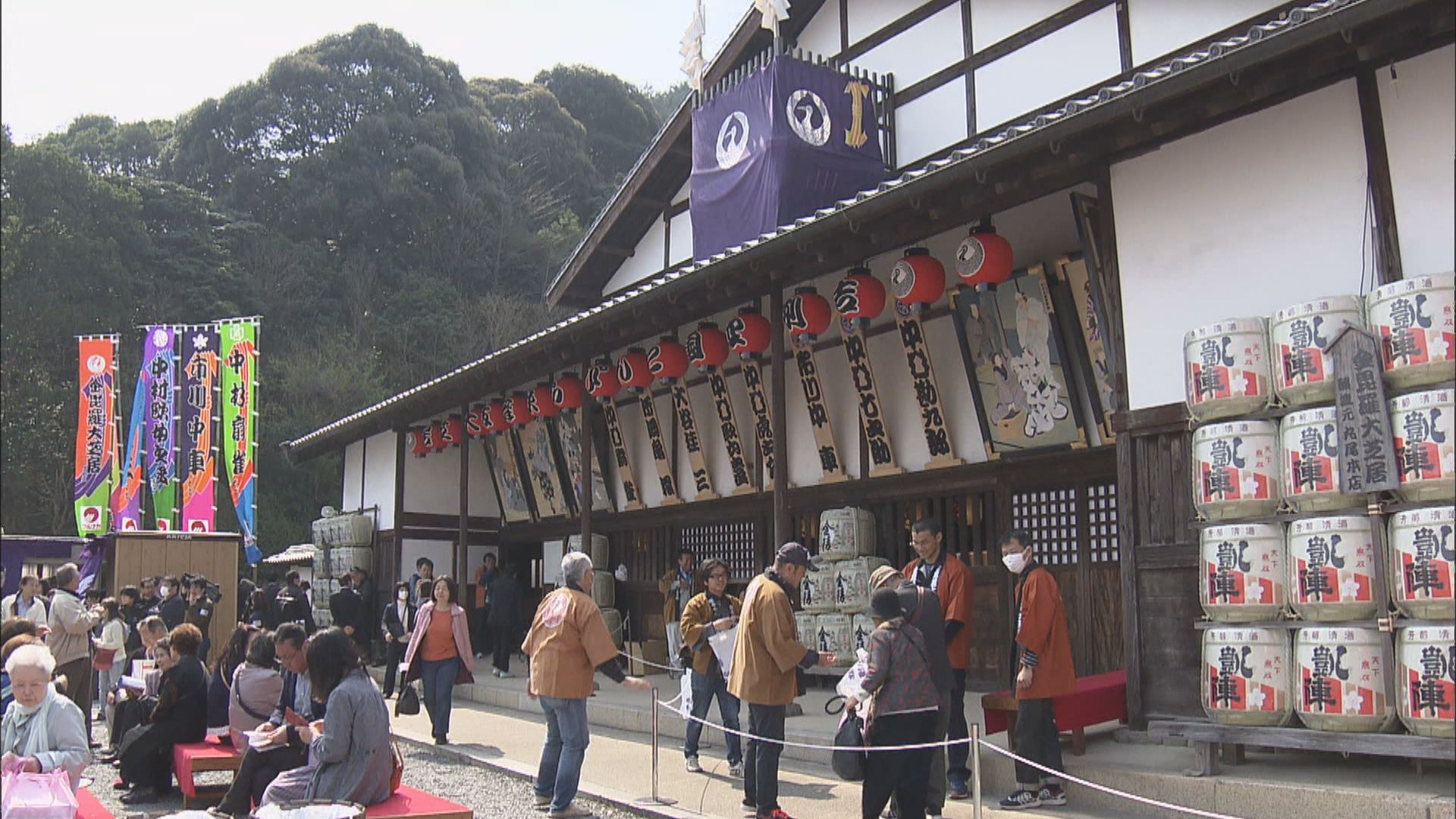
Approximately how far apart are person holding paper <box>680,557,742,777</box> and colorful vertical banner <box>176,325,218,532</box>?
15755 mm

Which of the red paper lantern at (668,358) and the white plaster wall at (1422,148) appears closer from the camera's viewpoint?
the white plaster wall at (1422,148)

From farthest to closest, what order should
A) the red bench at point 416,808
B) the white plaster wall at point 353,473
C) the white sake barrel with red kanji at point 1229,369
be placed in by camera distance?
the white plaster wall at point 353,473 < the white sake barrel with red kanji at point 1229,369 < the red bench at point 416,808

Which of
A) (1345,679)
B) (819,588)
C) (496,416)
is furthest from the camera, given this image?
(496,416)

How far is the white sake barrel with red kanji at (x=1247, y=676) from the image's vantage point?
6.62 m

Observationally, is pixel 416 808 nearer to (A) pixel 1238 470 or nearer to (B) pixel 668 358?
(A) pixel 1238 470

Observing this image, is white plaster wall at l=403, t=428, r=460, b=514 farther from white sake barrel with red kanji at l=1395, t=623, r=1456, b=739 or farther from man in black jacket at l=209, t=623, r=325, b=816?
white sake barrel with red kanji at l=1395, t=623, r=1456, b=739

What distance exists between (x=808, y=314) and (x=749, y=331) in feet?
4.14

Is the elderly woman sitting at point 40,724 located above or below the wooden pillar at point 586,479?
below

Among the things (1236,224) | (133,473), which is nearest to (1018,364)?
(1236,224)

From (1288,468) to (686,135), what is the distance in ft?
37.3

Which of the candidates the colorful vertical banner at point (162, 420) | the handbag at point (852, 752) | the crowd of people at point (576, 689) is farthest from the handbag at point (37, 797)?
the colorful vertical banner at point (162, 420)

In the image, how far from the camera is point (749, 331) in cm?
1301

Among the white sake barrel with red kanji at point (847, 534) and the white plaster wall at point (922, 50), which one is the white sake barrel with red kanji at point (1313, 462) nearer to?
the white sake barrel with red kanji at point (847, 534)

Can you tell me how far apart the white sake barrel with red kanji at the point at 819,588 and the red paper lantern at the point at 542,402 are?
18.4 ft
